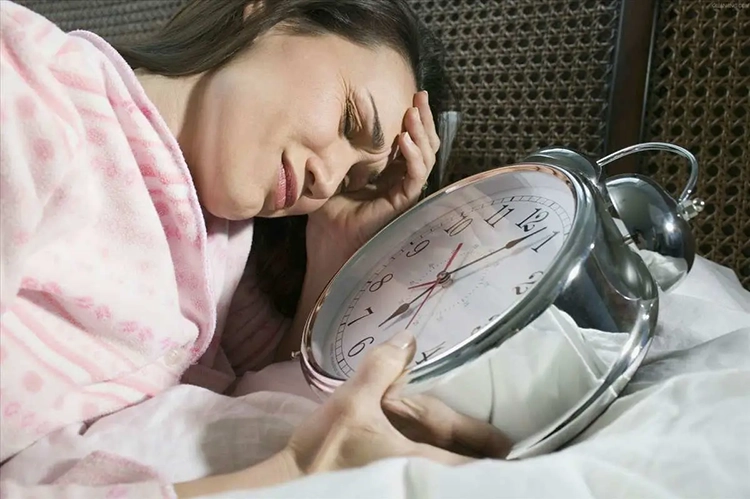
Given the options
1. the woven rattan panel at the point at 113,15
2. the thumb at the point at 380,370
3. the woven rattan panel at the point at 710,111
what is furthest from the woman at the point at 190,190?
the woven rattan panel at the point at 113,15

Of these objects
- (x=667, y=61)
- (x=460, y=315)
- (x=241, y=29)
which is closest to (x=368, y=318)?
(x=460, y=315)

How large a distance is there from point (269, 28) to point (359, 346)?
15.0 inches

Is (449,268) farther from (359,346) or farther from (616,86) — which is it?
(616,86)

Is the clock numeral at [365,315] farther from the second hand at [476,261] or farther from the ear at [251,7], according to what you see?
the ear at [251,7]

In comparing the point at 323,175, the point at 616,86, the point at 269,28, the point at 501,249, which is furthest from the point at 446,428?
the point at 616,86

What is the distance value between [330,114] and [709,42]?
23.7 inches

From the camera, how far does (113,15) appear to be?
1334 mm

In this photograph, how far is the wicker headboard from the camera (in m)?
0.95

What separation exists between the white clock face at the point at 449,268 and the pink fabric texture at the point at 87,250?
169 millimetres

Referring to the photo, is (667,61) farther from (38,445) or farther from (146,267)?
(38,445)

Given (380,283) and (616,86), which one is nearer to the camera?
(380,283)

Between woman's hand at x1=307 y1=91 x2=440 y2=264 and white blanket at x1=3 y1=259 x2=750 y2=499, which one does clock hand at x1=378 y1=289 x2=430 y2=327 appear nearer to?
white blanket at x1=3 y1=259 x2=750 y2=499

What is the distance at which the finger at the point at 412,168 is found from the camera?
0.77m

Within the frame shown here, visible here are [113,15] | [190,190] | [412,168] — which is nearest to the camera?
[190,190]
